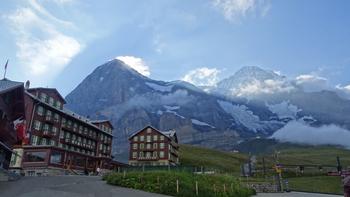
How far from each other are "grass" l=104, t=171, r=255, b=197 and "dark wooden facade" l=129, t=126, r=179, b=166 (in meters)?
60.7

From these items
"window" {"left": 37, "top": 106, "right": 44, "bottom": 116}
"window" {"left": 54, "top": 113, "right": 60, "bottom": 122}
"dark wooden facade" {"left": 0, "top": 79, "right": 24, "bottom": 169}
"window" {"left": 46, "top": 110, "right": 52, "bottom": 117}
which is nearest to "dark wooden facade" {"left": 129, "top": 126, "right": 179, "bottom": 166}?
"window" {"left": 54, "top": 113, "right": 60, "bottom": 122}

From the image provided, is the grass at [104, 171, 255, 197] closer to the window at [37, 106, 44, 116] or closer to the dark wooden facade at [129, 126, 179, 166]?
the window at [37, 106, 44, 116]

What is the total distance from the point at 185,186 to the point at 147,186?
14.8 feet

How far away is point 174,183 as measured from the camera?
121 ft

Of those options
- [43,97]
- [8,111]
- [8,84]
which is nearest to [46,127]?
[43,97]

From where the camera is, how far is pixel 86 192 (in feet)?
110

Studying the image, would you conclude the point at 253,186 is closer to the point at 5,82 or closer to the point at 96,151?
the point at 5,82

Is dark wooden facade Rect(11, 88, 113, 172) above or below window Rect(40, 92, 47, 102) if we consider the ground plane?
below

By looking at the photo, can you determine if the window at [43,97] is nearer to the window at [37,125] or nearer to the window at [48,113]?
the window at [48,113]

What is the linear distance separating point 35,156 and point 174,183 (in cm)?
4292

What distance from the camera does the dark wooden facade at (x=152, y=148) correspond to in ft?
341

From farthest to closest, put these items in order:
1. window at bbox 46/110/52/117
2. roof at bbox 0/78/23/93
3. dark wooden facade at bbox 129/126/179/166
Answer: dark wooden facade at bbox 129/126/179/166 → window at bbox 46/110/52/117 → roof at bbox 0/78/23/93

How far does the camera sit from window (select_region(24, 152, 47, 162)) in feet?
225

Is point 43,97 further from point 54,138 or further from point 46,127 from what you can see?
point 54,138
